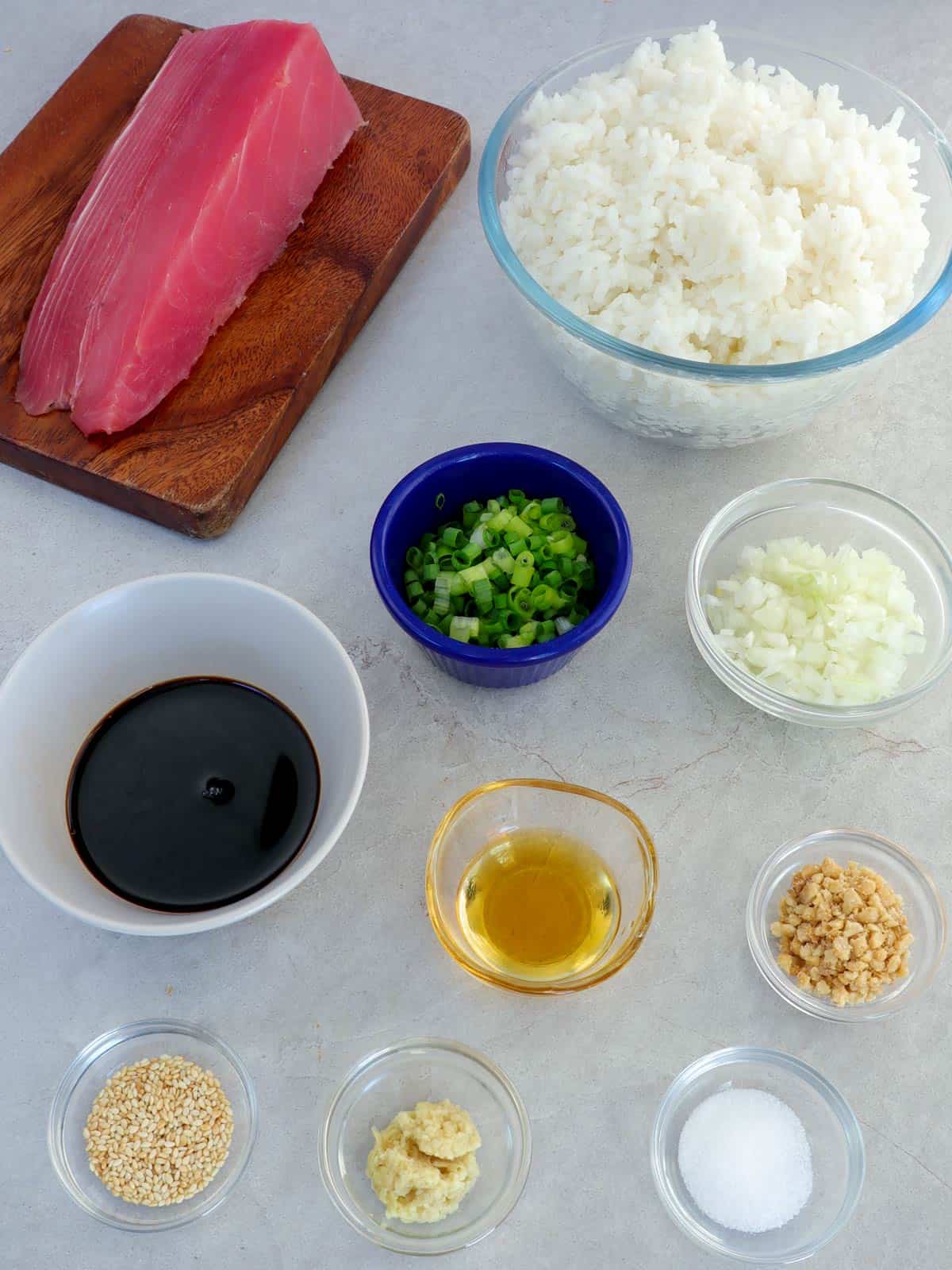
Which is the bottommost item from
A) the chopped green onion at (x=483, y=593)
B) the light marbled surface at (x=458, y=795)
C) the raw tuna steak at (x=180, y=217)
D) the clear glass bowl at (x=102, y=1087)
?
the clear glass bowl at (x=102, y=1087)

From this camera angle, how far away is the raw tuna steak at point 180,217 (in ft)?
5.84

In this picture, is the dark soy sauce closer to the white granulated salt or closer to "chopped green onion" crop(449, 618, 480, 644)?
"chopped green onion" crop(449, 618, 480, 644)

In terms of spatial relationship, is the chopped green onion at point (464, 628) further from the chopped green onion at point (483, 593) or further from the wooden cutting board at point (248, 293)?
the wooden cutting board at point (248, 293)

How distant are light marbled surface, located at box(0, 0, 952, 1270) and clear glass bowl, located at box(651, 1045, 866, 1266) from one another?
2 centimetres

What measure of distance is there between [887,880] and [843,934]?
0.42 feet

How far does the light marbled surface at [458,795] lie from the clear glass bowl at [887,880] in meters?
0.03

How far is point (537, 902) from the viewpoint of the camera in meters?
1.56

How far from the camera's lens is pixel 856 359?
1532 millimetres

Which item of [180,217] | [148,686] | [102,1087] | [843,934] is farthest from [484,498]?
[102,1087]

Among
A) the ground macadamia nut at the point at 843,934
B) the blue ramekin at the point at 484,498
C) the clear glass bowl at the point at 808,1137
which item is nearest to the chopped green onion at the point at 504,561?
the blue ramekin at the point at 484,498

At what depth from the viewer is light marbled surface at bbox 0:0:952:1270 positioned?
1.46m

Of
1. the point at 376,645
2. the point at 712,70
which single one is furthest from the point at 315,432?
the point at 712,70

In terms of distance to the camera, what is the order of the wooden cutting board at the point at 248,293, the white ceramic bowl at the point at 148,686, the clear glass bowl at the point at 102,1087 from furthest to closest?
the wooden cutting board at the point at 248,293, the clear glass bowl at the point at 102,1087, the white ceramic bowl at the point at 148,686

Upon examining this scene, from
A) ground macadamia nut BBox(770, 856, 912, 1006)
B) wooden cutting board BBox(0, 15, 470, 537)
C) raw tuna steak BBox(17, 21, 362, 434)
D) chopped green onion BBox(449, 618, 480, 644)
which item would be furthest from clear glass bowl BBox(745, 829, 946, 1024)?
raw tuna steak BBox(17, 21, 362, 434)
